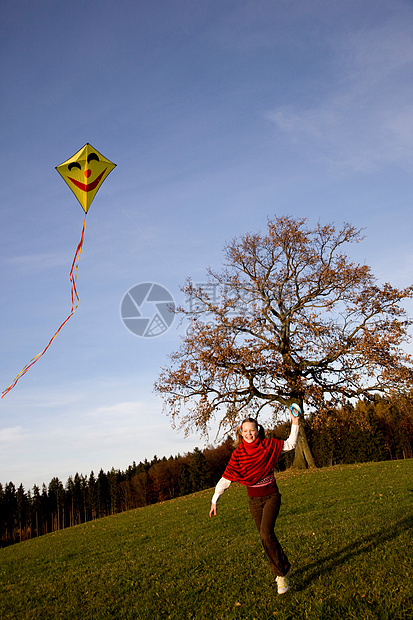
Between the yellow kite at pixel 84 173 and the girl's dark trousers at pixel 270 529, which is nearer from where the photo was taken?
the girl's dark trousers at pixel 270 529

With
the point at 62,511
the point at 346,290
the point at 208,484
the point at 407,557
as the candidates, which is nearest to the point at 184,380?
the point at 346,290

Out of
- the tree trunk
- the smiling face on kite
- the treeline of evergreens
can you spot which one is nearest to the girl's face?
the smiling face on kite

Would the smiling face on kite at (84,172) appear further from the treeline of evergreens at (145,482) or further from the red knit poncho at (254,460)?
the treeline of evergreens at (145,482)

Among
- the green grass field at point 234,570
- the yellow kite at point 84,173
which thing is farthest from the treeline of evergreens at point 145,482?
the yellow kite at point 84,173

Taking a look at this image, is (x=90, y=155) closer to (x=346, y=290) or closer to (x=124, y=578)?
(x=124, y=578)

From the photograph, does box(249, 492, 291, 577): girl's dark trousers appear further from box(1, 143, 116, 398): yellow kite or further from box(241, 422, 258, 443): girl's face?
box(1, 143, 116, 398): yellow kite

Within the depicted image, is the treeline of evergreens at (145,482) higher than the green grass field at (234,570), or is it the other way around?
the treeline of evergreens at (145,482)

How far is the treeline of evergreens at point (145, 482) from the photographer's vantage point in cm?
8331

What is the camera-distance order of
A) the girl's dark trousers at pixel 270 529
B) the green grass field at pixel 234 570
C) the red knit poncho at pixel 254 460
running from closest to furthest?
1. the green grass field at pixel 234 570
2. the girl's dark trousers at pixel 270 529
3. the red knit poncho at pixel 254 460

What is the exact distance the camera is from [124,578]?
789 cm

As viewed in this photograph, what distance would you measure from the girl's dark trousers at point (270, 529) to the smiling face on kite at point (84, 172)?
6878mm

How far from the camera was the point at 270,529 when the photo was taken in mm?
5664

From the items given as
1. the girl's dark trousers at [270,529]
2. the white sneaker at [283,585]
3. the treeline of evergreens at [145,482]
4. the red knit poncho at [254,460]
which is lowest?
the white sneaker at [283,585]

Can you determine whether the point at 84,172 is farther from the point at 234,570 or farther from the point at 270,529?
the point at 234,570
